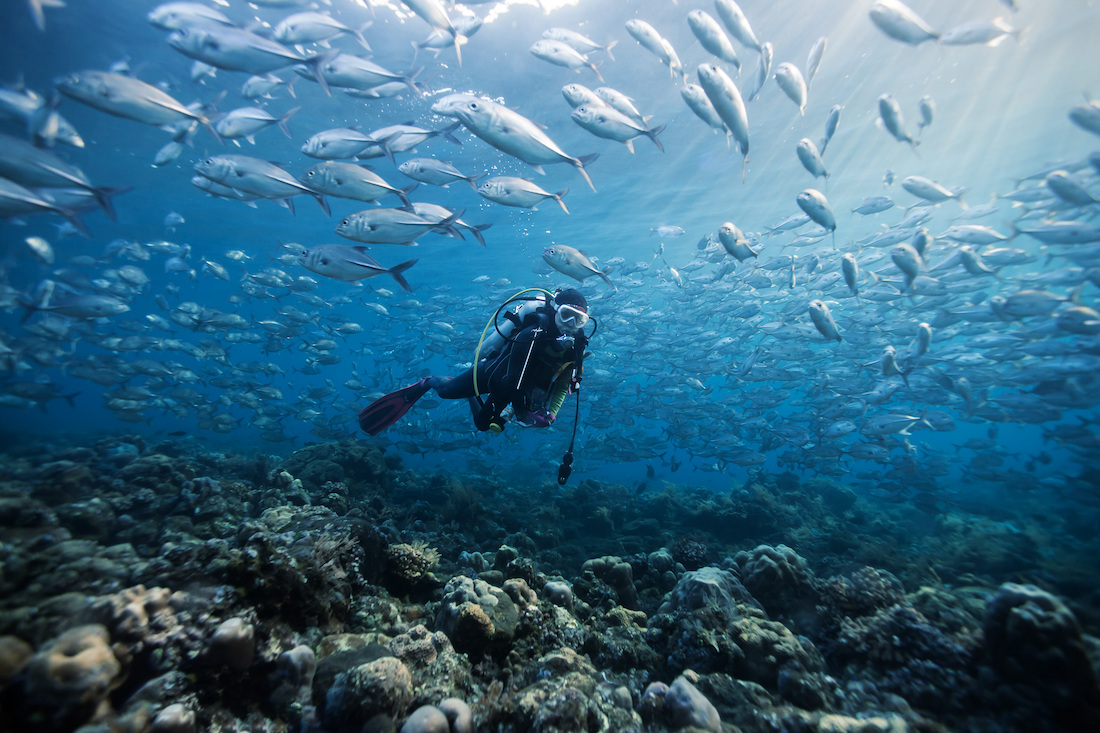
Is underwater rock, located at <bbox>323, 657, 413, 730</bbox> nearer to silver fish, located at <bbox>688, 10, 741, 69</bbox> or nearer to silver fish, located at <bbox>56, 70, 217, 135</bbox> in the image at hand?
silver fish, located at <bbox>56, 70, 217, 135</bbox>

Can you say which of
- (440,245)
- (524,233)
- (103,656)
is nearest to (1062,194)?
(103,656)

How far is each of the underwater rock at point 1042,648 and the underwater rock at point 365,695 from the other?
351 cm

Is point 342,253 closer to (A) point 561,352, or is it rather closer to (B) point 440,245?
(A) point 561,352

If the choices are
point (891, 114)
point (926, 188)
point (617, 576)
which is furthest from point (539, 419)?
point (926, 188)

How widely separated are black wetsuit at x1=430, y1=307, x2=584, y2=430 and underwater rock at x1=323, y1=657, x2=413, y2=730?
2720 millimetres

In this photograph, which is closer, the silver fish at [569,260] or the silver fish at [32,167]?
the silver fish at [32,167]

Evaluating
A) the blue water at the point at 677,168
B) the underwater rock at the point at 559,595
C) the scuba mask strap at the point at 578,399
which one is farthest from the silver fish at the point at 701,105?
the underwater rock at the point at 559,595

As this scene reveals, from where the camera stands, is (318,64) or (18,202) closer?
(18,202)

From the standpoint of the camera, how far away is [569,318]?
4.30 m

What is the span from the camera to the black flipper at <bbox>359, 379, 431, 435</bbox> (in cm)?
603

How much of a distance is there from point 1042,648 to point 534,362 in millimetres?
4079

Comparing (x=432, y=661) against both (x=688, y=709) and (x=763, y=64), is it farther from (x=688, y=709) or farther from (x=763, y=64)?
(x=763, y=64)

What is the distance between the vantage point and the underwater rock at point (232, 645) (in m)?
1.92

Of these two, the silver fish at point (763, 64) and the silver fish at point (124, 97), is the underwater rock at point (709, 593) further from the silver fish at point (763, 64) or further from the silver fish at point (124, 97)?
the silver fish at point (124, 97)
